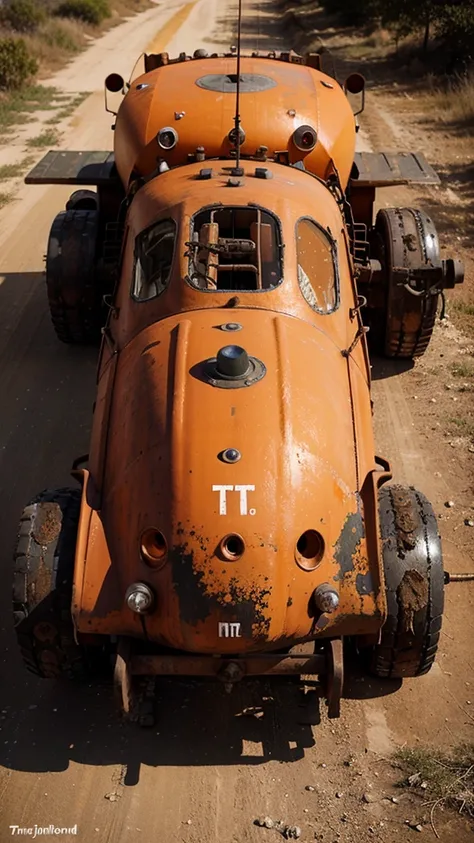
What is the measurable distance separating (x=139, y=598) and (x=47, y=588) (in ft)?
2.45

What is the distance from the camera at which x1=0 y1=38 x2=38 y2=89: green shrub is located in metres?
21.1

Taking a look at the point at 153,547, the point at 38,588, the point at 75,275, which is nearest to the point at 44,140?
the point at 75,275

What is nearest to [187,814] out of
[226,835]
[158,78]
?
[226,835]

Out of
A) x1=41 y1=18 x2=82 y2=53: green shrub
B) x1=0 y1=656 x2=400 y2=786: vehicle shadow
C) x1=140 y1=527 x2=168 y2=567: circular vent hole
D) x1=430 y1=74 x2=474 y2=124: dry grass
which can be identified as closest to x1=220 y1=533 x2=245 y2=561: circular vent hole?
x1=140 y1=527 x2=168 y2=567: circular vent hole

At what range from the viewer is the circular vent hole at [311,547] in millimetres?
4391

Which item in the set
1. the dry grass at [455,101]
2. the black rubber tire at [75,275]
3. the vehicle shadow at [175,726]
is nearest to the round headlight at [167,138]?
the black rubber tire at [75,275]

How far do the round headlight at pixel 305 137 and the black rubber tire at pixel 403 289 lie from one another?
168cm

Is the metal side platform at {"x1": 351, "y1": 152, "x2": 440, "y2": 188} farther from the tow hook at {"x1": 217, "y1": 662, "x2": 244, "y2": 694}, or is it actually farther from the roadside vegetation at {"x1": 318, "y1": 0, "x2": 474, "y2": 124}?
the roadside vegetation at {"x1": 318, "y1": 0, "x2": 474, "y2": 124}

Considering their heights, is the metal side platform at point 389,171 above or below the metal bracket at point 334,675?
above

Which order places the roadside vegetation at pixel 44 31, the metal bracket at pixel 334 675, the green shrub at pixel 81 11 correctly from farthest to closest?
the green shrub at pixel 81 11
the roadside vegetation at pixel 44 31
the metal bracket at pixel 334 675

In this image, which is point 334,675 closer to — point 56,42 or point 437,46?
point 437,46

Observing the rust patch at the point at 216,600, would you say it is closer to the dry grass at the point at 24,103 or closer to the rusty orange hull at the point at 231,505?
the rusty orange hull at the point at 231,505

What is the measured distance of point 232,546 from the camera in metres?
4.25

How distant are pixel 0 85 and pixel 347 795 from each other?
21.4 m
